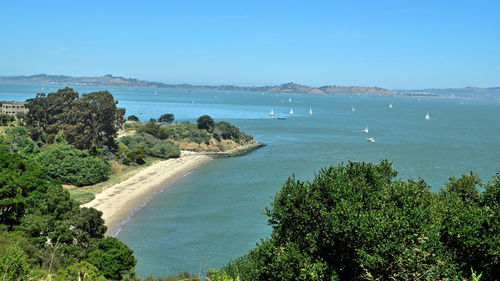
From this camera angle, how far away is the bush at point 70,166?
49478 millimetres

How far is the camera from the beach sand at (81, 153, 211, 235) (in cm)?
4116

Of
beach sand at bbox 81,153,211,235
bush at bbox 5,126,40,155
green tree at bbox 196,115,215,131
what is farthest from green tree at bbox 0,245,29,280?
green tree at bbox 196,115,215,131

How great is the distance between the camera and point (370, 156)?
7694 cm

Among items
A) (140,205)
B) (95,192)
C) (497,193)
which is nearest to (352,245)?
(497,193)

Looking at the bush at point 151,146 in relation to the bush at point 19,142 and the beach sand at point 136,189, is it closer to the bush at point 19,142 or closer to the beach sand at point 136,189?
the beach sand at point 136,189

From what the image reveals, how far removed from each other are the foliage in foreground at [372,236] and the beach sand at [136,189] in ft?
76.6

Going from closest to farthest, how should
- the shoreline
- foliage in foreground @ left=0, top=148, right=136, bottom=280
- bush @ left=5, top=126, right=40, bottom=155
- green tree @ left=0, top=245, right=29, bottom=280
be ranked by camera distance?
green tree @ left=0, top=245, right=29, bottom=280
foliage in foreground @ left=0, top=148, right=136, bottom=280
the shoreline
bush @ left=5, top=126, right=40, bottom=155

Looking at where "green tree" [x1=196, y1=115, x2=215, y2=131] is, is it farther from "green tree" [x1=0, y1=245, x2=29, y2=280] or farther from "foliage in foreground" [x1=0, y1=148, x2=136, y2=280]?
"green tree" [x1=0, y1=245, x2=29, y2=280]

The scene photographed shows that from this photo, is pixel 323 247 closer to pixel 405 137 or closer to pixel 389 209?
pixel 389 209

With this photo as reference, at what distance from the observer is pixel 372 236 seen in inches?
538

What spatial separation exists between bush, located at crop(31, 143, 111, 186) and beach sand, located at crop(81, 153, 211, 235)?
9.93 ft

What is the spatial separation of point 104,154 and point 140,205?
61.7ft

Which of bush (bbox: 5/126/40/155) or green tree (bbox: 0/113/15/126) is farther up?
green tree (bbox: 0/113/15/126)

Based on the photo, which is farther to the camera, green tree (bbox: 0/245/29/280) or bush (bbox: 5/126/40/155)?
bush (bbox: 5/126/40/155)
